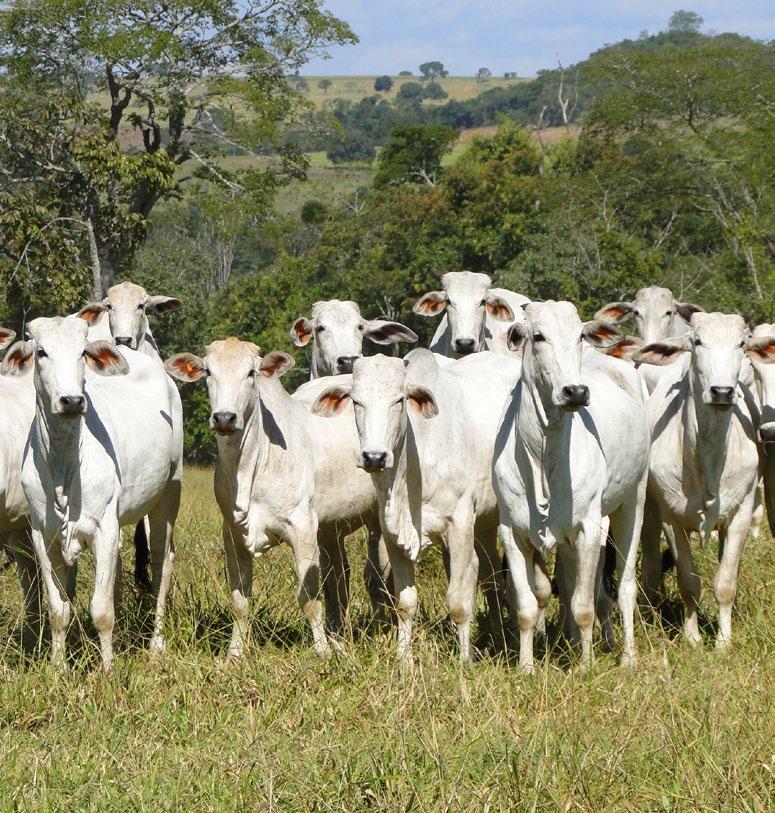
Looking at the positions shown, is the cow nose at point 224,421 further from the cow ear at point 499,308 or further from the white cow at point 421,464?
the cow ear at point 499,308

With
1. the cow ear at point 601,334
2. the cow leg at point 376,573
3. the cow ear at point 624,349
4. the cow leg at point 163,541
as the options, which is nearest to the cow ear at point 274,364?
the cow leg at point 376,573

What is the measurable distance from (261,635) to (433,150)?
4183cm

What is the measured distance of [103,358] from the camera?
754 cm

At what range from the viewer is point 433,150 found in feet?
157

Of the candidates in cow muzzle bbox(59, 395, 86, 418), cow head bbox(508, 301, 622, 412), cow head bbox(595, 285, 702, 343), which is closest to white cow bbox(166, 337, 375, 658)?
cow muzzle bbox(59, 395, 86, 418)

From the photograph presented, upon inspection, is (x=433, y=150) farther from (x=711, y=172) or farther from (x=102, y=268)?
(x=102, y=268)

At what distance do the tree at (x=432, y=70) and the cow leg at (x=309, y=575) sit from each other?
186433 millimetres

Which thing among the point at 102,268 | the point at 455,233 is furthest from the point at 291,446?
the point at 455,233

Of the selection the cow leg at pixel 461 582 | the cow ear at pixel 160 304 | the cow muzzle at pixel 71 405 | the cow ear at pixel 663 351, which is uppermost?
the cow muzzle at pixel 71 405

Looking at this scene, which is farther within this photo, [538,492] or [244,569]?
[244,569]

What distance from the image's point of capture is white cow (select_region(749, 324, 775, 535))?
7.64 meters

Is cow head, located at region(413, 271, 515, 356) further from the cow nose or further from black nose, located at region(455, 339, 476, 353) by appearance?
the cow nose

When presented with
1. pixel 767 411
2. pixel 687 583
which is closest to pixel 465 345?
pixel 767 411

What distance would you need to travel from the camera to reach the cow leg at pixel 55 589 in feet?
23.5
